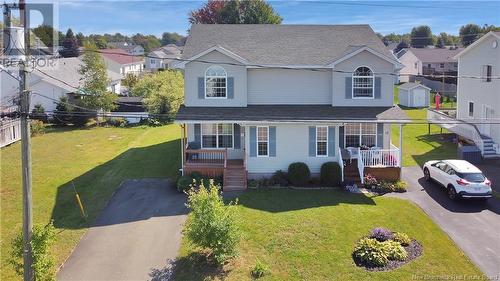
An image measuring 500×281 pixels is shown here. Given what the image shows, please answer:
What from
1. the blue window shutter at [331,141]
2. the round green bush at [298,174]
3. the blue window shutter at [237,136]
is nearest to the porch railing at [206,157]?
the blue window shutter at [237,136]

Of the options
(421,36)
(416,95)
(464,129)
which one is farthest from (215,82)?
(421,36)

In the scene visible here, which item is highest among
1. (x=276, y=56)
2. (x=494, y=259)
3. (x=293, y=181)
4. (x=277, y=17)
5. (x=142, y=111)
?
(x=277, y=17)

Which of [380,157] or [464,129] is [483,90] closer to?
[464,129]

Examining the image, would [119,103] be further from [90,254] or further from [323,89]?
[90,254]

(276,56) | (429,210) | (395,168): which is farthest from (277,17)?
(429,210)

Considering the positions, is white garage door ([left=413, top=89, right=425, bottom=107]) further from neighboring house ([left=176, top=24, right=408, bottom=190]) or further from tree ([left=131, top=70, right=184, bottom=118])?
neighboring house ([left=176, top=24, right=408, bottom=190])

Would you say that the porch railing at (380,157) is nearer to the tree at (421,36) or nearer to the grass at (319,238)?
the grass at (319,238)

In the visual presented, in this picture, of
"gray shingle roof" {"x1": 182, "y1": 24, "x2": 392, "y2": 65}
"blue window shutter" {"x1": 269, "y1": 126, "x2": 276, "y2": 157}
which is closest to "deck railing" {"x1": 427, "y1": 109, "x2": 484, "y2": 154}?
"gray shingle roof" {"x1": 182, "y1": 24, "x2": 392, "y2": 65}
